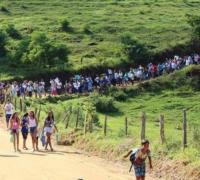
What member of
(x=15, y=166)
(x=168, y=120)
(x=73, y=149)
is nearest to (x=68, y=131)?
(x=73, y=149)

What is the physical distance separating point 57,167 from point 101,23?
47994mm

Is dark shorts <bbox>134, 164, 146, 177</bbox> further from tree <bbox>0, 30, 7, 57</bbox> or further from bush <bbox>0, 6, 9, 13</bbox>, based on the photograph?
bush <bbox>0, 6, 9, 13</bbox>

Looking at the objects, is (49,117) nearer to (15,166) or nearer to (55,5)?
(15,166)

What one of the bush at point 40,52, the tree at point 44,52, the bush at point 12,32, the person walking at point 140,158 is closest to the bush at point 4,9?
the bush at point 12,32

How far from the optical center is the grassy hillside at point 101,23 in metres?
61.0

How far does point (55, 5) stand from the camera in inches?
3083

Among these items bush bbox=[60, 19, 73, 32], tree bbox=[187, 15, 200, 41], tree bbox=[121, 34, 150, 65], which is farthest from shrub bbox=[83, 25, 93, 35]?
tree bbox=[187, 15, 200, 41]

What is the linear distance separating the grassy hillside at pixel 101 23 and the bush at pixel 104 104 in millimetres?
9253

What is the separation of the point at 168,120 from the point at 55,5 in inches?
1507

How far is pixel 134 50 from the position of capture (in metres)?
59.0

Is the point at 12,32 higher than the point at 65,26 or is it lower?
lower

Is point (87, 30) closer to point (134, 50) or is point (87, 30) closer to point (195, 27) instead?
point (134, 50)

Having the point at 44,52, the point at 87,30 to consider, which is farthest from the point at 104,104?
the point at 87,30

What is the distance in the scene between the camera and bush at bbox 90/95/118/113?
4605 centimetres
